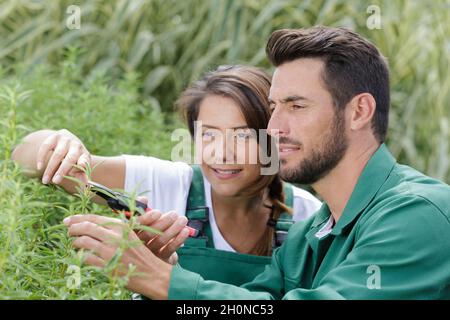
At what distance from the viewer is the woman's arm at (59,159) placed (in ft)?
8.13

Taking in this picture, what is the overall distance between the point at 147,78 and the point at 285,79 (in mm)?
3290

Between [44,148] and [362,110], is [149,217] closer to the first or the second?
[44,148]

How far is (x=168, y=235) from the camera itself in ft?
6.91

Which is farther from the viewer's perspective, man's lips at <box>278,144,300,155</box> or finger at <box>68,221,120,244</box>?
man's lips at <box>278,144,300,155</box>

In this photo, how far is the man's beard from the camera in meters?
2.45

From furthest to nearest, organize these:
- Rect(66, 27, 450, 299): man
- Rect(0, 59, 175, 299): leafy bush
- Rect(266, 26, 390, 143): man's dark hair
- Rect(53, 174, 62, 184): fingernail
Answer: Rect(266, 26, 390, 143): man's dark hair < Rect(53, 174, 62, 184): fingernail < Rect(66, 27, 450, 299): man < Rect(0, 59, 175, 299): leafy bush

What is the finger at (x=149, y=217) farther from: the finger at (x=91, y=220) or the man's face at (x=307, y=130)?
the man's face at (x=307, y=130)

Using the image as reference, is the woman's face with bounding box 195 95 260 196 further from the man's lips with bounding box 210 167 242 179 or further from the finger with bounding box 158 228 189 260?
the finger with bounding box 158 228 189 260

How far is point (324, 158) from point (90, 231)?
0.85 meters

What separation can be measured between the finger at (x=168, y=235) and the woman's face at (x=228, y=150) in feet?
2.67

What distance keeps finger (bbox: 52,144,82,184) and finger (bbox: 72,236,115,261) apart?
54 cm

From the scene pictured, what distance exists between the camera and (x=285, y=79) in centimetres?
251

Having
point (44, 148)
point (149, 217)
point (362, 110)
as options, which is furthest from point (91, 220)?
point (362, 110)

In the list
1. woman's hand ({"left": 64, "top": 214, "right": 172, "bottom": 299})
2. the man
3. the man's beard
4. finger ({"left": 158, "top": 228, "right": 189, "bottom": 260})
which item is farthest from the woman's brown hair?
woman's hand ({"left": 64, "top": 214, "right": 172, "bottom": 299})
